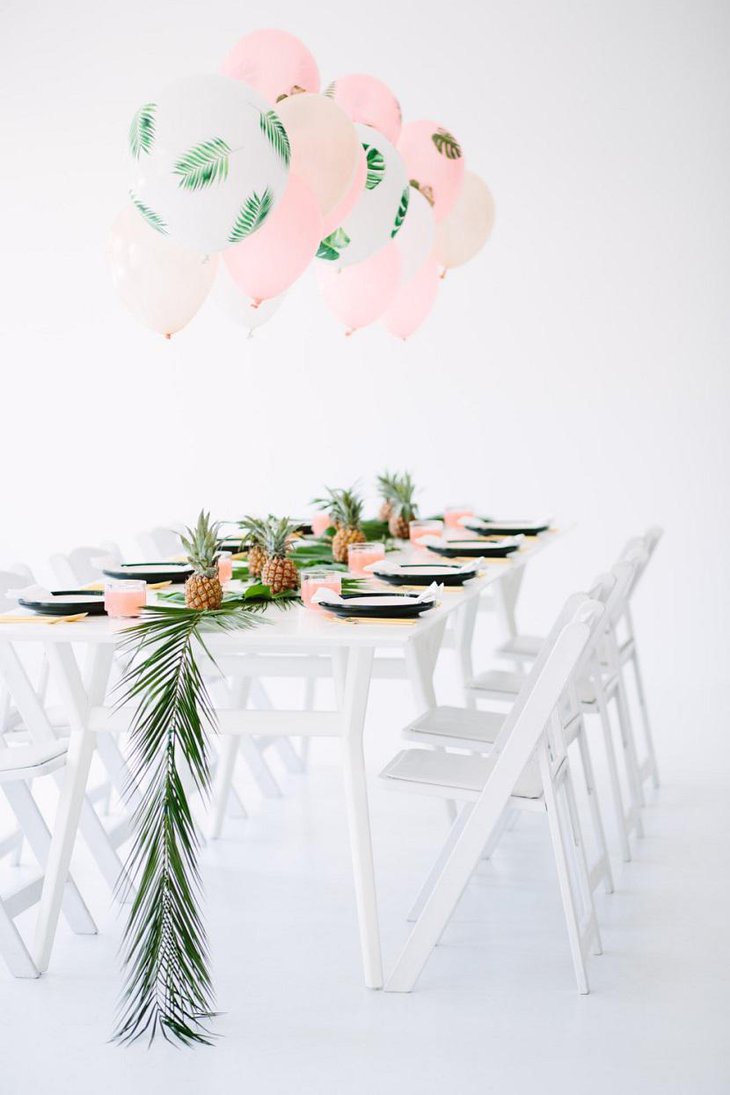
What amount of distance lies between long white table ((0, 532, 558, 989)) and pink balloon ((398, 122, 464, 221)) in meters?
1.91

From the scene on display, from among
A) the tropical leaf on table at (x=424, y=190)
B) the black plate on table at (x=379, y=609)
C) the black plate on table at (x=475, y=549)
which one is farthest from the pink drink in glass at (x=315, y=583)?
the tropical leaf on table at (x=424, y=190)

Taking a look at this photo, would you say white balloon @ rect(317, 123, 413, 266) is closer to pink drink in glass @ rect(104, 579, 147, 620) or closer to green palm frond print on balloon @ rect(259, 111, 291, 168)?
green palm frond print on balloon @ rect(259, 111, 291, 168)

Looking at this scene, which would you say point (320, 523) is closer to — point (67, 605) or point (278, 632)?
point (67, 605)

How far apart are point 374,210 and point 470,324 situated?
11.0 feet

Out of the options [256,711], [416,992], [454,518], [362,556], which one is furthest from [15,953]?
[454,518]

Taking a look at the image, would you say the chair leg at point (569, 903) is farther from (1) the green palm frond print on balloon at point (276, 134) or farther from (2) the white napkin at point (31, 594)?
(1) the green palm frond print on balloon at point (276, 134)

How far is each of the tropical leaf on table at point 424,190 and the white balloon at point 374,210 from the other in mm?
477

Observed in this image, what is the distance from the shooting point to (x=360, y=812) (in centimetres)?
287

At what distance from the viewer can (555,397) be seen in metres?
7.12

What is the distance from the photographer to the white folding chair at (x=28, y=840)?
2.92m

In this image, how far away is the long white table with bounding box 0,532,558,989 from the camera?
2.77 meters

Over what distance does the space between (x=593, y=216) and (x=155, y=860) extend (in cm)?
529

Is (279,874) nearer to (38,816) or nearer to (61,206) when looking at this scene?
(38,816)

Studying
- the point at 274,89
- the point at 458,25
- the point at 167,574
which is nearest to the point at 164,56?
the point at 458,25
